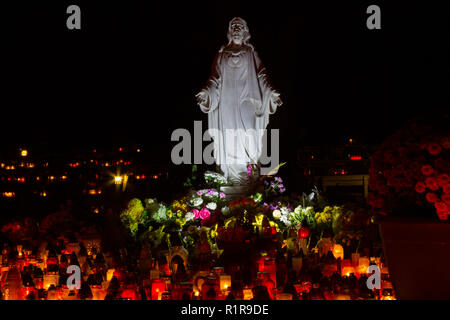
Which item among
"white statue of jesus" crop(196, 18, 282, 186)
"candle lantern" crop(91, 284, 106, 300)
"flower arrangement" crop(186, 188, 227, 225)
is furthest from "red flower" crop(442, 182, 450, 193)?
"white statue of jesus" crop(196, 18, 282, 186)

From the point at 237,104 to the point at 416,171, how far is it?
3892mm

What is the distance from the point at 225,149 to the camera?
20.4 feet

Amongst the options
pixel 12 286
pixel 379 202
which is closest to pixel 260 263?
pixel 379 202

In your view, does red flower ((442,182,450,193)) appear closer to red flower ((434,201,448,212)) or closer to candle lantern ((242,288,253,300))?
red flower ((434,201,448,212))

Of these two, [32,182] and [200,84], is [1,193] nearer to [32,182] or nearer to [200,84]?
[32,182]

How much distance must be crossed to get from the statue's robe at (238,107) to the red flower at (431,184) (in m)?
3.68

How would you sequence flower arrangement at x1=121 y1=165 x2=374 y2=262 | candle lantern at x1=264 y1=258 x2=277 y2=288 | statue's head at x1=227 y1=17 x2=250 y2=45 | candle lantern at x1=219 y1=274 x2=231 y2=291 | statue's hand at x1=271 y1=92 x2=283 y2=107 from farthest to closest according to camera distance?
statue's head at x1=227 y1=17 x2=250 y2=45
statue's hand at x1=271 y1=92 x2=283 y2=107
flower arrangement at x1=121 y1=165 x2=374 y2=262
candle lantern at x1=264 y1=258 x2=277 y2=288
candle lantern at x1=219 y1=274 x2=231 y2=291

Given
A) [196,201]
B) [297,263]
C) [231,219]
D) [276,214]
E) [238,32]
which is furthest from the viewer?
[238,32]

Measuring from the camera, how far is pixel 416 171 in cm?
251

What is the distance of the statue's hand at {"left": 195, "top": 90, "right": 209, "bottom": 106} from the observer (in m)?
6.08

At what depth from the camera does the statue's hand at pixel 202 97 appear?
608 centimetres

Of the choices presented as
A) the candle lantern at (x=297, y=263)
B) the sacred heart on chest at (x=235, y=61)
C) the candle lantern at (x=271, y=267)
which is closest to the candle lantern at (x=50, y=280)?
the candle lantern at (x=271, y=267)

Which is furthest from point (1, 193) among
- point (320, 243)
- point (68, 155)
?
point (320, 243)

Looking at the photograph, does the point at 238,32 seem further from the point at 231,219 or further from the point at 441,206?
the point at 441,206
